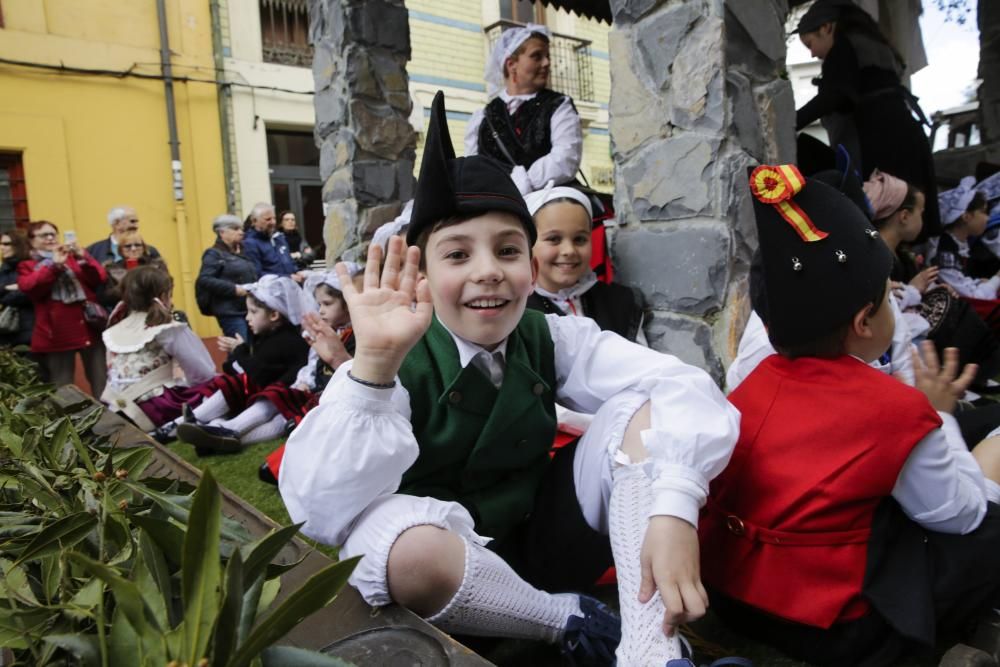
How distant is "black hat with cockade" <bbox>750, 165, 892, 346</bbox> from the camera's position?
4.27 feet

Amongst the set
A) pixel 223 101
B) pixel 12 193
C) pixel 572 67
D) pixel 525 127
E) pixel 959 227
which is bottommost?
pixel 959 227

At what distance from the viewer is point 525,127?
3289 millimetres

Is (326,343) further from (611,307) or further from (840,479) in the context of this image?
(840,479)

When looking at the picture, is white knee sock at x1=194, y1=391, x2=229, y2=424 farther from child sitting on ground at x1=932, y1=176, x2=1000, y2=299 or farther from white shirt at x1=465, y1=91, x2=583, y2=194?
child sitting on ground at x1=932, y1=176, x2=1000, y2=299

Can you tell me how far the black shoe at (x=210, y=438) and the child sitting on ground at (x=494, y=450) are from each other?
2.19m

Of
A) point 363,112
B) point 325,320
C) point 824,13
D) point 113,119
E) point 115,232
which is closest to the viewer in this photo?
point 325,320

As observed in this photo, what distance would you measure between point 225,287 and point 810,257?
486cm

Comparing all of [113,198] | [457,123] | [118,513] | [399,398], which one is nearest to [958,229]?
[399,398]

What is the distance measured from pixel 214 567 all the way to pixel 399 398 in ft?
2.26

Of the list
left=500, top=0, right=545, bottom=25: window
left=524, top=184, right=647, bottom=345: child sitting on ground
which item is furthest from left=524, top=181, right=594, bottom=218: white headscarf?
left=500, top=0, right=545, bottom=25: window

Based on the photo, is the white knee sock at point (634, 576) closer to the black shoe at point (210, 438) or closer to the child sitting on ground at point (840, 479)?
the child sitting on ground at point (840, 479)

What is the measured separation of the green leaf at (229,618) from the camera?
573mm

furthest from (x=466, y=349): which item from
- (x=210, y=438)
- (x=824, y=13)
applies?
(x=824, y=13)

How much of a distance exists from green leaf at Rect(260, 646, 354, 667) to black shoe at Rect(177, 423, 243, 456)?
2.80 meters
